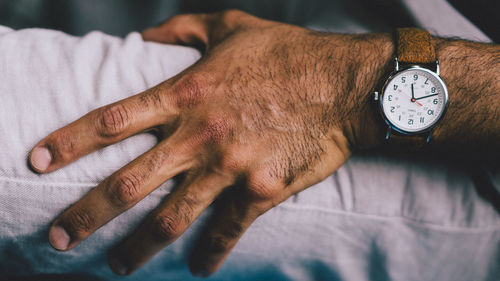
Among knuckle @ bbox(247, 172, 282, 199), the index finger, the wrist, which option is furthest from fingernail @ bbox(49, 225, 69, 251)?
the wrist

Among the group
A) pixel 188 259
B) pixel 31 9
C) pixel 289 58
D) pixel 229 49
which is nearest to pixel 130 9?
pixel 31 9

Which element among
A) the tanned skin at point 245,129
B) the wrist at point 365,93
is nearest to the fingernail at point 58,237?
the tanned skin at point 245,129

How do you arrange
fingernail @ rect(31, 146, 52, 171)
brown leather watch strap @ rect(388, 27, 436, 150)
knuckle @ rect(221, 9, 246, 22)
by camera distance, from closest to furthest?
fingernail @ rect(31, 146, 52, 171) < brown leather watch strap @ rect(388, 27, 436, 150) < knuckle @ rect(221, 9, 246, 22)

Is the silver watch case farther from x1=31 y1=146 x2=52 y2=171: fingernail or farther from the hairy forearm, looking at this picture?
x1=31 y1=146 x2=52 y2=171: fingernail

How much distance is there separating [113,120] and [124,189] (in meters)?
0.12

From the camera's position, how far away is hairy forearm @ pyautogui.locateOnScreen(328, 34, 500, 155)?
669mm

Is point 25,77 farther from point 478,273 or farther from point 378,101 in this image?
point 478,273

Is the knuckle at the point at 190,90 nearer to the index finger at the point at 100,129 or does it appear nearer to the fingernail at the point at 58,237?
the index finger at the point at 100,129

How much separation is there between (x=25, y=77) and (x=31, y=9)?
596 millimetres

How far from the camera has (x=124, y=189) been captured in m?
0.57

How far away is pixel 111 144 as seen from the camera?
617mm

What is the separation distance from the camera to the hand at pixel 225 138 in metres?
0.59

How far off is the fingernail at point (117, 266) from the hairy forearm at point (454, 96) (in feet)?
1.63

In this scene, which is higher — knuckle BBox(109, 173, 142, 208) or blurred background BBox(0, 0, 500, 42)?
→ blurred background BBox(0, 0, 500, 42)
